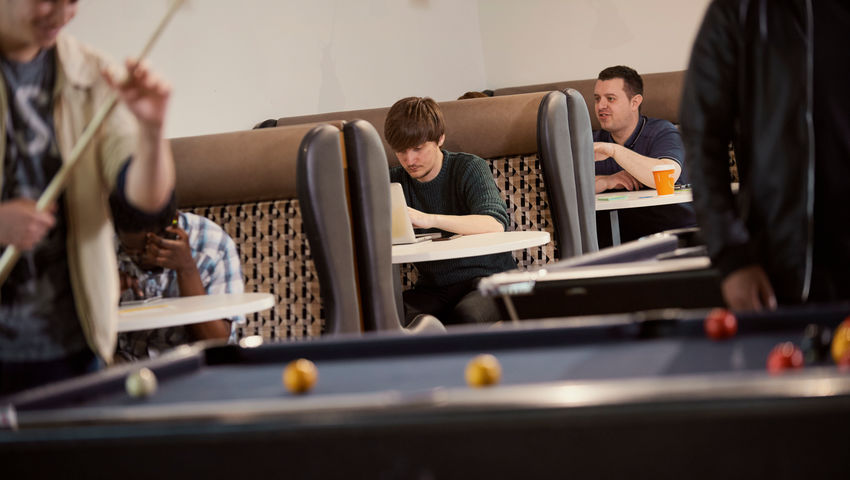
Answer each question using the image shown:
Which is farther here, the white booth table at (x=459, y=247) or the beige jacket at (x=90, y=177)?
the white booth table at (x=459, y=247)

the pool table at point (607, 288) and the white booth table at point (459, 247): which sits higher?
the white booth table at point (459, 247)

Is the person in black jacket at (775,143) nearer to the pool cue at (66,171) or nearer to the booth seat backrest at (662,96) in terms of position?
the pool cue at (66,171)

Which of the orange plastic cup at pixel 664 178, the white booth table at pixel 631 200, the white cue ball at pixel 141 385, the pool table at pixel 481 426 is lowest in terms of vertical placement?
the pool table at pixel 481 426

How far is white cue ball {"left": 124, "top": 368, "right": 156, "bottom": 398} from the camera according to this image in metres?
1.29

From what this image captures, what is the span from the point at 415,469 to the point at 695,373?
0.37 metres

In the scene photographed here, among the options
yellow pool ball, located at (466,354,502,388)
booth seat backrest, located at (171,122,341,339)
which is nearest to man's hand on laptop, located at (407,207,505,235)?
booth seat backrest, located at (171,122,341,339)

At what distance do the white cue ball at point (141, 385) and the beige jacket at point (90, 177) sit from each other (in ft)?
0.71

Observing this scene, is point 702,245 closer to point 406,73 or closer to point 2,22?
point 2,22

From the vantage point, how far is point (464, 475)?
1.02 m

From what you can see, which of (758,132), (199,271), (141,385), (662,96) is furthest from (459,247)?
(662,96)

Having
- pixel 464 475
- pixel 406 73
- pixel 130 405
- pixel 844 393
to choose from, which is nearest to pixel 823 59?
pixel 844 393

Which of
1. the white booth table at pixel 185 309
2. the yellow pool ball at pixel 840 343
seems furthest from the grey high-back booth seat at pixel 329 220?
the yellow pool ball at pixel 840 343

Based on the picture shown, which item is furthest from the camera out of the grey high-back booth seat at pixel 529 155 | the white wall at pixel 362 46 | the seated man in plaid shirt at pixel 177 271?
the white wall at pixel 362 46

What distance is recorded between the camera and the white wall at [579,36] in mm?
7094
